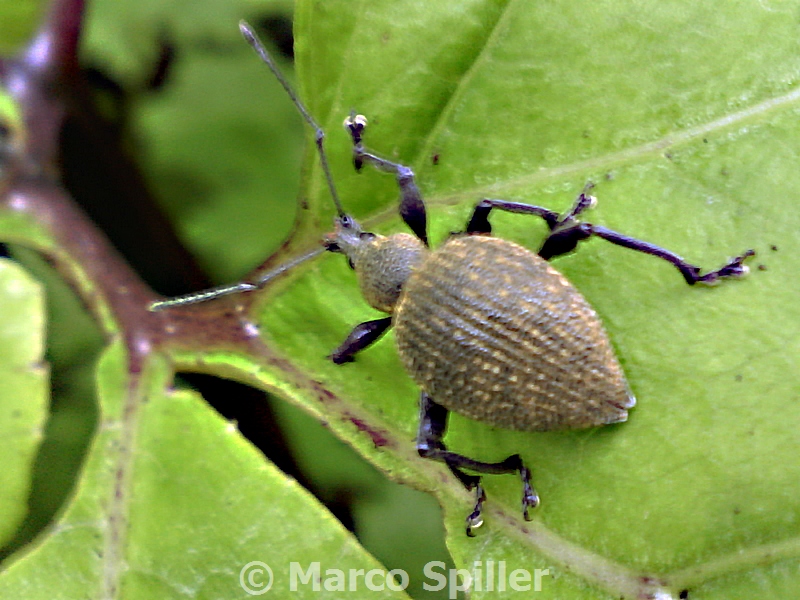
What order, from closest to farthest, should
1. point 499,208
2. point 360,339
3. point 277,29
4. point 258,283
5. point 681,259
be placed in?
point 681,259 < point 499,208 < point 360,339 < point 258,283 < point 277,29

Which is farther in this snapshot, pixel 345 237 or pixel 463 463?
pixel 345 237

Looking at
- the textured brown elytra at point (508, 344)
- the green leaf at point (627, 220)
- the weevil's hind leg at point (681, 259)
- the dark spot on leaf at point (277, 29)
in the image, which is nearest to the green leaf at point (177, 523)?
the green leaf at point (627, 220)

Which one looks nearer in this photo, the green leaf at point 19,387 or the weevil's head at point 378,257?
the green leaf at point 19,387

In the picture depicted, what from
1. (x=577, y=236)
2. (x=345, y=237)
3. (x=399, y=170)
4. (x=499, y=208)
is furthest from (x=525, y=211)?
(x=345, y=237)

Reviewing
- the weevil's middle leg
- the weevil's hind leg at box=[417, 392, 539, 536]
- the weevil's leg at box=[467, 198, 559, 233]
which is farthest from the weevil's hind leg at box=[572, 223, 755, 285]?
the weevil's hind leg at box=[417, 392, 539, 536]

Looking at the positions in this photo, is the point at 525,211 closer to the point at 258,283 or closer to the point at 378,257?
the point at 378,257

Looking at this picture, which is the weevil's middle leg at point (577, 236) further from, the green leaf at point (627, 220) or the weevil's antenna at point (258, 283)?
the weevil's antenna at point (258, 283)

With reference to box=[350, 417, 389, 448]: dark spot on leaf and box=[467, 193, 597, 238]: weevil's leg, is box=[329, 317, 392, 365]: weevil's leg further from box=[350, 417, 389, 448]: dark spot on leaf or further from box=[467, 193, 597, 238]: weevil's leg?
box=[467, 193, 597, 238]: weevil's leg
